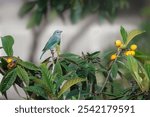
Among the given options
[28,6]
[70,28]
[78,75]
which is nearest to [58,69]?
[78,75]

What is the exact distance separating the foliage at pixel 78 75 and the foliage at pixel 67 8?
1.64 m

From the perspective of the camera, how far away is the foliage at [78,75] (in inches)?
41.2

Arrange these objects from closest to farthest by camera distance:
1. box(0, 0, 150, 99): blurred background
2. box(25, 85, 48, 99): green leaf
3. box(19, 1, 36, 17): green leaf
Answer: box(25, 85, 48, 99): green leaf, box(19, 1, 36, 17): green leaf, box(0, 0, 150, 99): blurred background

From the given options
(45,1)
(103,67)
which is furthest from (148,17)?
(103,67)

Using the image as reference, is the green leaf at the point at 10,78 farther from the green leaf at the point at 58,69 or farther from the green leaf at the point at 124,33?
the green leaf at the point at 124,33

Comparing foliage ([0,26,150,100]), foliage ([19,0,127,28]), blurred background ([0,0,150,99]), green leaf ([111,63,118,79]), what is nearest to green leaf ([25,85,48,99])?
foliage ([0,26,150,100])

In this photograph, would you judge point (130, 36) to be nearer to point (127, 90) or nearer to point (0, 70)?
point (127, 90)

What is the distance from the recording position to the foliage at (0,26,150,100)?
3.43ft

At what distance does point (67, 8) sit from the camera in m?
2.87

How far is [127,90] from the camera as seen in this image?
3.52ft

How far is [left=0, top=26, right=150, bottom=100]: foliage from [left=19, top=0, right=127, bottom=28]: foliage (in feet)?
5.37

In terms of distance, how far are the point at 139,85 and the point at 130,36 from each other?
111mm

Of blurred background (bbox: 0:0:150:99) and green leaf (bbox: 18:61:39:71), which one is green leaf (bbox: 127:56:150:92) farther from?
blurred background (bbox: 0:0:150:99)

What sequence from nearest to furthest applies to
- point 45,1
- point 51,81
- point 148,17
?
point 51,81, point 45,1, point 148,17
